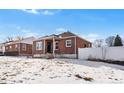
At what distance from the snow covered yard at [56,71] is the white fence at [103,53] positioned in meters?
0.18

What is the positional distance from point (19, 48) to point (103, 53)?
1.60 meters

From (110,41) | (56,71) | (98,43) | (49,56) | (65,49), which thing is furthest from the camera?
(65,49)

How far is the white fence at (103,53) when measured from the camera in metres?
5.68

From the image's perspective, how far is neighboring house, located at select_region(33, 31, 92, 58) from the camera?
18.8 ft

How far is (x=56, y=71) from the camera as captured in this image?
5.14 metres

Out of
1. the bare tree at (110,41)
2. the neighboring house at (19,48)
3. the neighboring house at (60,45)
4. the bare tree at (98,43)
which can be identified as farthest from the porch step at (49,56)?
the bare tree at (110,41)

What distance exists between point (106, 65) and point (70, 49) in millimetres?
847

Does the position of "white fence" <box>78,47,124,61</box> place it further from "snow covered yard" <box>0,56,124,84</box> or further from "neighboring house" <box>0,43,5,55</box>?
"neighboring house" <box>0,43,5,55</box>

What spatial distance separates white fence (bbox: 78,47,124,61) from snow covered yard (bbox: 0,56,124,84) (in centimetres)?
18

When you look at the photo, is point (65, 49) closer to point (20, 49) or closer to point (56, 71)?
point (20, 49)

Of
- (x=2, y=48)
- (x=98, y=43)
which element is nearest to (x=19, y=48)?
(x=2, y=48)

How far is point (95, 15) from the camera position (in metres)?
5.10
